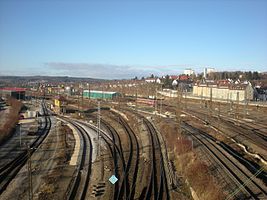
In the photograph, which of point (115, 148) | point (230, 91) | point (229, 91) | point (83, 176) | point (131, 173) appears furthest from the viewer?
point (229, 91)

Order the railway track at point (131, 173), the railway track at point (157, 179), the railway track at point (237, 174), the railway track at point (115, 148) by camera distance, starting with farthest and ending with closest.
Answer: the railway track at point (115, 148) < the railway track at point (131, 173) < the railway track at point (157, 179) < the railway track at point (237, 174)

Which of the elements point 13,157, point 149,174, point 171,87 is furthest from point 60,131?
point 171,87

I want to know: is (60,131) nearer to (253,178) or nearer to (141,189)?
(141,189)

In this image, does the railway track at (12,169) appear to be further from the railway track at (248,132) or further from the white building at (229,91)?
the white building at (229,91)

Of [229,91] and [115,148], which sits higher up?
[229,91]

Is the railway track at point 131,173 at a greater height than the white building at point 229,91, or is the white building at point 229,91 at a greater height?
the white building at point 229,91

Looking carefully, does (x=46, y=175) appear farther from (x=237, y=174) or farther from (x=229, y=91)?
(x=229, y=91)

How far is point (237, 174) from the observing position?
727 inches

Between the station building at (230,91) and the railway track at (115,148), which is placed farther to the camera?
the station building at (230,91)

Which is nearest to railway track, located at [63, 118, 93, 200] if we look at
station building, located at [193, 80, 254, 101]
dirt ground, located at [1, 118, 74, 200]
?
dirt ground, located at [1, 118, 74, 200]

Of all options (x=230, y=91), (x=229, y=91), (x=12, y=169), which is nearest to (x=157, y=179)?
(x=12, y=169)

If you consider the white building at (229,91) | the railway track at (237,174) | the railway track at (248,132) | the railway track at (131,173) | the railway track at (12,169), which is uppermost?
the white building at (229,91)

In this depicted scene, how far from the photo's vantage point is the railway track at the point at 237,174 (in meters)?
15.4

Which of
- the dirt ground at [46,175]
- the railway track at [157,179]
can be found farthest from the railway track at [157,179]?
the dirt ground at [46,175]
